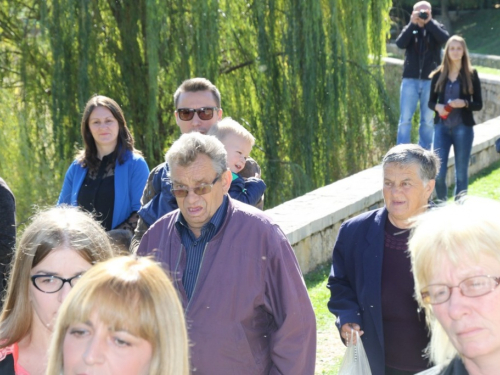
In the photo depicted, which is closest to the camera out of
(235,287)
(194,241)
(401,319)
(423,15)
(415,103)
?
(235,287)

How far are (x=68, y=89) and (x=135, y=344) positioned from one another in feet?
27.4

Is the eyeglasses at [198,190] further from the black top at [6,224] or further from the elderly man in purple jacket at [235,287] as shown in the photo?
the black top at [6,224]

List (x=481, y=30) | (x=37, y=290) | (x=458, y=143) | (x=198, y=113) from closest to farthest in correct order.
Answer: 1. (x=37, y=290)
2. (x=198, y=113)
3. (x=458, y=143)
4. (x=481, y=30)

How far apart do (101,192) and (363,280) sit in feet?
6.79

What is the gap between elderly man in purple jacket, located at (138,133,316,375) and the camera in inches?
142

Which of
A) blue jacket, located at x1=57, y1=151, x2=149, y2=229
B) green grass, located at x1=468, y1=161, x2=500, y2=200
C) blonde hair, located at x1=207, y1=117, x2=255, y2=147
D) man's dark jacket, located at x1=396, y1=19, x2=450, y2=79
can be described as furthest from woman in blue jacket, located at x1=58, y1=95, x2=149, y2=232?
green grass, located at x1=468, y1=161, x2=500, y2=200

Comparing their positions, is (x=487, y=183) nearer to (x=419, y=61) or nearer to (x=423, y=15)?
(x=419, y=61)

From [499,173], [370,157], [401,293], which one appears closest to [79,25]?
[370,157]

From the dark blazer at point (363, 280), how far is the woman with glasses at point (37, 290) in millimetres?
1562

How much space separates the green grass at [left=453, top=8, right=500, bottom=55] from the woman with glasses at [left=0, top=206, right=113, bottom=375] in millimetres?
38237

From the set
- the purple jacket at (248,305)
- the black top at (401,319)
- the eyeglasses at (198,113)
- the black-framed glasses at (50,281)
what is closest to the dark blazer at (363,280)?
the black top at (401,319)

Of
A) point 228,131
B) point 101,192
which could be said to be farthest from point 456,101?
point 228,131

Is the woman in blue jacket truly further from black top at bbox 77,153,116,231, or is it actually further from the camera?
the camera

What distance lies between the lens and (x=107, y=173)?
556cm
